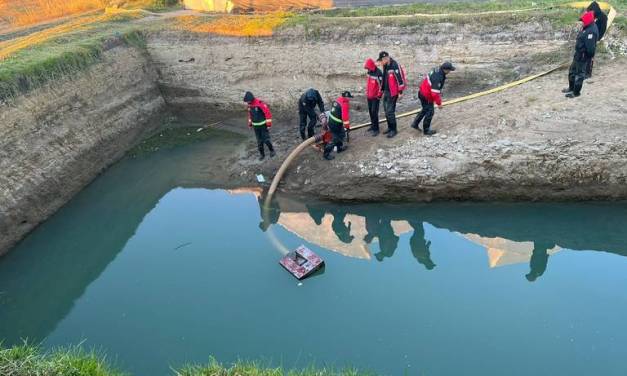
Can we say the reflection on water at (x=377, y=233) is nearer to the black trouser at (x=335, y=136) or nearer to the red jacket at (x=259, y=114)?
the black trouser at (x=335, y=136)

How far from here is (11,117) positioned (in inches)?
410

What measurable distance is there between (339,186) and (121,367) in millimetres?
5425

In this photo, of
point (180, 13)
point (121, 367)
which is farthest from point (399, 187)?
point (180, 13)

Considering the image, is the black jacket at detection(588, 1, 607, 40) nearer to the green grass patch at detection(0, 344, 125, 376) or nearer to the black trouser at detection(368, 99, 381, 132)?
the black trouser at detection(368, 99, 381, 132)

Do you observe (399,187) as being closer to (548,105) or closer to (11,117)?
(548,105)

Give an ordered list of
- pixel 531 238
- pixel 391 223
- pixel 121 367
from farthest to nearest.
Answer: pixel 391 223
pixel 531 238
pixel 121 367

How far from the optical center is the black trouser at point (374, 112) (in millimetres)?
9930

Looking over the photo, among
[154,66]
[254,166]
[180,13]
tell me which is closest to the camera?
[254,166]

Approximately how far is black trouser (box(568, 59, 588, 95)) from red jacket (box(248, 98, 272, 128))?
6260 mm

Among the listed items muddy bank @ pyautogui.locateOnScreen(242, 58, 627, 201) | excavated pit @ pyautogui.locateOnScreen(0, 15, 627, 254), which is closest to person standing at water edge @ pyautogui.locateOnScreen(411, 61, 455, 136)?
muddy bank @ pyautogui.locateOnScreen(242, 58, 627, 201)

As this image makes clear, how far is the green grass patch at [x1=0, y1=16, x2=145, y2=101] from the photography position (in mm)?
10876

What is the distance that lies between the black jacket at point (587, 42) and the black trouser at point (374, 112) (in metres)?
3.91

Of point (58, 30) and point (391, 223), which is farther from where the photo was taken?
point (58, 30)

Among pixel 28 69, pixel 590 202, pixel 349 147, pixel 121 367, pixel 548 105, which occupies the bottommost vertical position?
pixel 121 367
